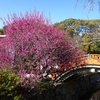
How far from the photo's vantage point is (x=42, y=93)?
29.2ft

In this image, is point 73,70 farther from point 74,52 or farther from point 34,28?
point 34,28

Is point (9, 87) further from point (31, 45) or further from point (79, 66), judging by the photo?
point (79, 66)

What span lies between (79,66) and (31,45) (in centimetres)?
418

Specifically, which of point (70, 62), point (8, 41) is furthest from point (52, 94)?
point (8, 41)

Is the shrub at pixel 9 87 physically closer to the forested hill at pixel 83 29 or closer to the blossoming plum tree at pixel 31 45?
the blossoming plum tree at pixel 31 45

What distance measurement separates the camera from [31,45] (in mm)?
9938

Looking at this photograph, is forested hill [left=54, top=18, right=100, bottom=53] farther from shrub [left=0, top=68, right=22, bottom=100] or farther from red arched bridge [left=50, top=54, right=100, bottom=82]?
shrub [left=0, top=68, right=22, bottom=100]

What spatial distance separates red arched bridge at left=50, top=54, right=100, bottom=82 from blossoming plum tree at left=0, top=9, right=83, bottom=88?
0.96 m

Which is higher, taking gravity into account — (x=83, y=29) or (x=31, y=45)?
(x=83, y=29)

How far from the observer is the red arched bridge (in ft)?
31.8

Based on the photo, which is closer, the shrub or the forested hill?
the shrub

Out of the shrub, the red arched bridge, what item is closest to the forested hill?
the red arched bridge

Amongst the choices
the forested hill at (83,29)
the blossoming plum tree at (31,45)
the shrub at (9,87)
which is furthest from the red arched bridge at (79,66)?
the forested hill at (83,29)

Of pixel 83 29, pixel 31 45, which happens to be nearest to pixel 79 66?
pixel 31 45
